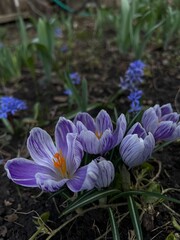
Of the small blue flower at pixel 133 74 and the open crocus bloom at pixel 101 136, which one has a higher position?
the open crocus bloom at pixel 101 136

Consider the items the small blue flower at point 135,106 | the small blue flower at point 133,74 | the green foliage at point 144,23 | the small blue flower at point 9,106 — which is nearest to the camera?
A: the small blue flower at point 135,106

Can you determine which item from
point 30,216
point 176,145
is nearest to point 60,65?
point 176,145

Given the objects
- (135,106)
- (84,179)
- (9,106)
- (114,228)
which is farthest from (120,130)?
(9,106)

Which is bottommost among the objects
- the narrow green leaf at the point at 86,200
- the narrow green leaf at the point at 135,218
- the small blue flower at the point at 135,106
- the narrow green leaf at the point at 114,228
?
the narrow green leaf at the point at 114,228

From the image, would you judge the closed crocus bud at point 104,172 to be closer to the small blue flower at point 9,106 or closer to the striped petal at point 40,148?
the striped petal at point 40,148

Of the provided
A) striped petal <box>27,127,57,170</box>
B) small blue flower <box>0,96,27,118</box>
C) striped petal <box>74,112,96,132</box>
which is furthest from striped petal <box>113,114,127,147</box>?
small blue flower <box>0,96,27,118</box>

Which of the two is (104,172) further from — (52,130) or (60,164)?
(52,130)

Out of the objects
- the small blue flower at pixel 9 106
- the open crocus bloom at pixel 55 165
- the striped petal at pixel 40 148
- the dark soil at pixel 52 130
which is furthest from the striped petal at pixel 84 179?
the small blue flower at pixel 9 106
